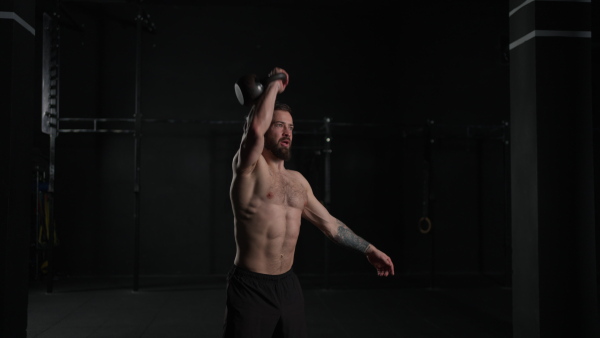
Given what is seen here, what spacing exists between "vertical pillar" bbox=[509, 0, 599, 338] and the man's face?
4.36 feet

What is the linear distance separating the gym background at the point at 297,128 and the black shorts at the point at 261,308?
404 cm

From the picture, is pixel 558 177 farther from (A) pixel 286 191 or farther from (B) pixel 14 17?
(B) pixel 14 17

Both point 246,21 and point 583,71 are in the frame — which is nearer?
point 583,71

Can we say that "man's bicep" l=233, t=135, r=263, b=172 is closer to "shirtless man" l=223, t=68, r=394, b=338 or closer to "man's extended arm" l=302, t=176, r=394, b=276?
"shirtless man" l=223, t=68, r=394, b=338

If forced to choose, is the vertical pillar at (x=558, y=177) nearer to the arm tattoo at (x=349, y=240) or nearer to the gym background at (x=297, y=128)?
the arm tattoo at (x=349, y=240)

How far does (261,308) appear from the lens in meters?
2.19

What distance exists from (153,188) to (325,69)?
9.16 ft

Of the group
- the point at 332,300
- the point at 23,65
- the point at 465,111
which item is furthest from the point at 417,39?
the point at 23,65

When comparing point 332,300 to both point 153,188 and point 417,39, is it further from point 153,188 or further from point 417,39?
point 417,39

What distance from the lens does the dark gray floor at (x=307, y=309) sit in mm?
4164

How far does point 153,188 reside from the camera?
6836 mm

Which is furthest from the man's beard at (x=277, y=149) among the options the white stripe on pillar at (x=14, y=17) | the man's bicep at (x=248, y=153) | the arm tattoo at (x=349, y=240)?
the white stripe on pillar at (x=14, y=17)

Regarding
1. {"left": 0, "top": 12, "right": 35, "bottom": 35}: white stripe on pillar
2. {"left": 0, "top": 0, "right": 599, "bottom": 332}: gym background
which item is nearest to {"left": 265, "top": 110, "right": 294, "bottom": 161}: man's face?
{"left": 0, "top": 12, "right": 35, "bottom": 35}: white stripe on pillar

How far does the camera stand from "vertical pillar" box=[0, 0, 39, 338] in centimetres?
239
